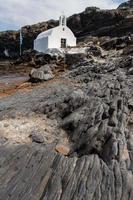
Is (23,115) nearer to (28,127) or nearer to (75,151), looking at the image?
(28,127)

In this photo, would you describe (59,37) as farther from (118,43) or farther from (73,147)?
(73,147)

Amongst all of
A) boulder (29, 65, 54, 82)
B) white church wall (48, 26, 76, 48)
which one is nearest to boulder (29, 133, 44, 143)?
boulder (29, 65, 54, 82)

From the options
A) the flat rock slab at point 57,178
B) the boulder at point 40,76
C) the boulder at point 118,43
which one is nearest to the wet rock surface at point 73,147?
the flat rock slab at point 57,178

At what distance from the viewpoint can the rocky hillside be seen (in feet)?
233

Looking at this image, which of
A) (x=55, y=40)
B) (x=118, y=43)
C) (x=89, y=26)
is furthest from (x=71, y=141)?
(x=89, y=26)

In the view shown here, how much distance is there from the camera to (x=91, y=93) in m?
24.1

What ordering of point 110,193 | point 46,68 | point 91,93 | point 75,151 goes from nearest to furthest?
point 110,193 < point 75,151 < point 91,93 < point 46,68

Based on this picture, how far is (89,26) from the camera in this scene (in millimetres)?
80875

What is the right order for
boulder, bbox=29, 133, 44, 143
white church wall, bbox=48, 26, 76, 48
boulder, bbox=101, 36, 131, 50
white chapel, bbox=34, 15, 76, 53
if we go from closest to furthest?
1. boulder, bbox=29, 133, 44, 143
2. boulder, bbox=101, 36, 131, 50
3. white chapel, bbox=34, 15, 76, 53
4. white church wall, bbox=48, 26, 76, 48

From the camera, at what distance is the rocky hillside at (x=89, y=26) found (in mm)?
71150

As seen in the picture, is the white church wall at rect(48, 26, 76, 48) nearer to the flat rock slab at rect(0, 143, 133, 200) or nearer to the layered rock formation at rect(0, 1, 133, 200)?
the layered rock formation at rect(0, 1, 133, 200)

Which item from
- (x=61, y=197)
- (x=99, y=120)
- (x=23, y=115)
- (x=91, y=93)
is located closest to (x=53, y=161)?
(x=61, y=197)

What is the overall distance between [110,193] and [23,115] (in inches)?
344

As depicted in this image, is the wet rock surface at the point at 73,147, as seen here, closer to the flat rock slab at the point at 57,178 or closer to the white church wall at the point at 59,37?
the flat rock slab at the point at 57,178
